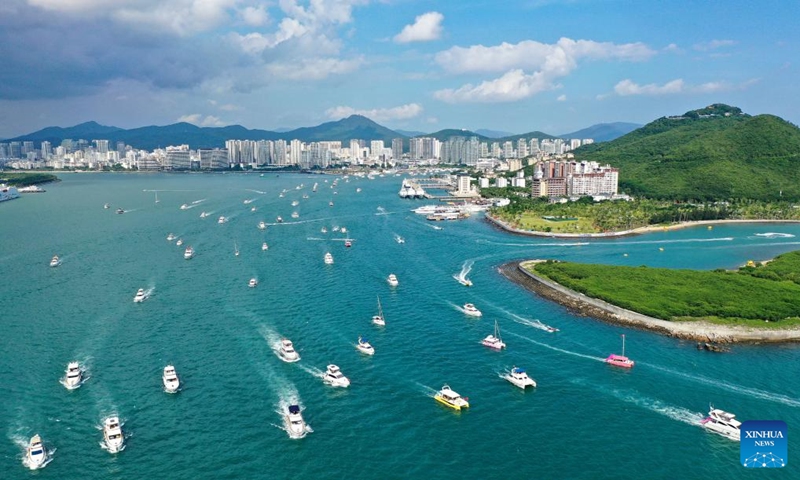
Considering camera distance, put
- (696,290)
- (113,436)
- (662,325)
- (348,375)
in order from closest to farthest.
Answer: (113,436)
(348,375)
(662,325)
(696,290)

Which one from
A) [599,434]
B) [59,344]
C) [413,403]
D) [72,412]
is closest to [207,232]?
[59,344]

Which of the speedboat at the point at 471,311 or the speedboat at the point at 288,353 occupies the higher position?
the speedboat at the point at 471,311

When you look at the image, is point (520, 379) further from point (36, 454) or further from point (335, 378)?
point (36, 454)

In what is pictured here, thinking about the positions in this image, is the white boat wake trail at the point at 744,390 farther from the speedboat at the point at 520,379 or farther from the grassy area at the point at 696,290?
the grassy area at the point at 696,290

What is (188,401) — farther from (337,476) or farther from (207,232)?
(207,232)

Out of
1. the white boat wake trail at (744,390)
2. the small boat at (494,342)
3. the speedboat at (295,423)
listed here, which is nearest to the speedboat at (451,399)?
the speedboat at (295,423)

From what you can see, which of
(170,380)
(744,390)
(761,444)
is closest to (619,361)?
(744,390)
